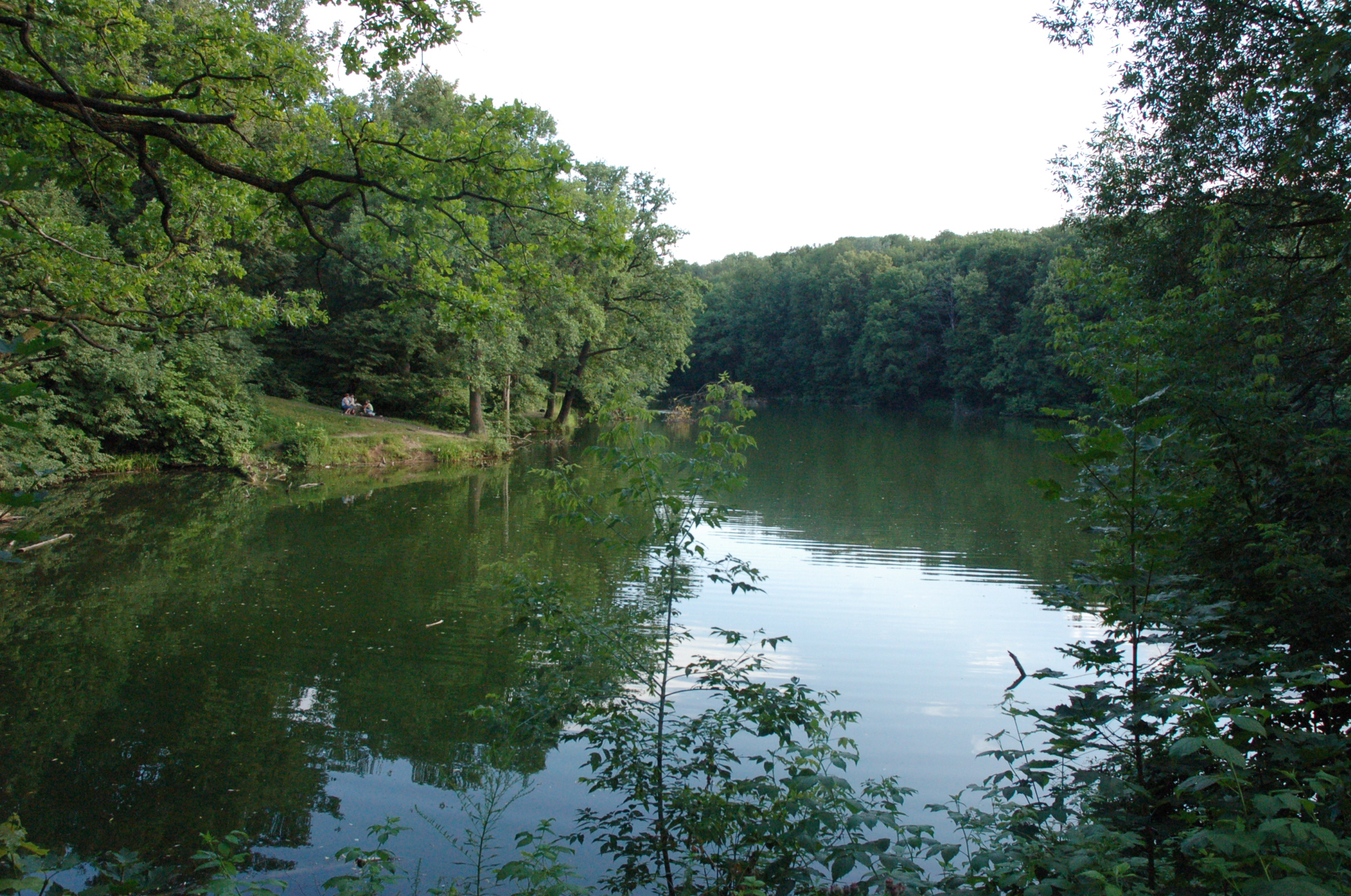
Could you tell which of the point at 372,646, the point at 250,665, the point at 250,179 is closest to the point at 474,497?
the point at 372,646

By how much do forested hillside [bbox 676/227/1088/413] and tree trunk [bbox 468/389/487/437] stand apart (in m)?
25.2

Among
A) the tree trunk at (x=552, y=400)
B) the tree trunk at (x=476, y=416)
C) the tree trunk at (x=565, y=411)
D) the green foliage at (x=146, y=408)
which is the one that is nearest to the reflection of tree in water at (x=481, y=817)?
the green foliage at (x=146, y=408)

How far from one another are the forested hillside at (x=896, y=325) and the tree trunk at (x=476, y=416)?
82.6 feet

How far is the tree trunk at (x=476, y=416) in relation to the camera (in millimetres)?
28500

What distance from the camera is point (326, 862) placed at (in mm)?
4773

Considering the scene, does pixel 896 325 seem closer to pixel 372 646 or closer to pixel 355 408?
pixel 355 408

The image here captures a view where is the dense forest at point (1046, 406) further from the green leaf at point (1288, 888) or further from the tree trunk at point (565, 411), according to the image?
the tree trunk at point (565, 411)

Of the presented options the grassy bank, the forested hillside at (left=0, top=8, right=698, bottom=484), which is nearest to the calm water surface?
the forested hillside at (left=0, top=8, right=698, bottom=484)

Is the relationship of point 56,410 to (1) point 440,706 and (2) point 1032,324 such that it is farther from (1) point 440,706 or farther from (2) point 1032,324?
(2) point 1032,324

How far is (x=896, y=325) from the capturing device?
66.1 metres

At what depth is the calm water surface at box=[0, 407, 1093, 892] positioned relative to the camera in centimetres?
540

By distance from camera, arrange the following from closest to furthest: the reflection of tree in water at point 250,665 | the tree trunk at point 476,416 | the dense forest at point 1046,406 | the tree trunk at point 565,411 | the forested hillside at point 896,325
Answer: the dense forest at point 1046,406
the reflection of tree in water at point 250,665
the tree trunk at point 476,416
the tree trunk at point 565,411
the forested hillside at point 896,325

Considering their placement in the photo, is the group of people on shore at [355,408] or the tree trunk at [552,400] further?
the tree trunk at [552,400]

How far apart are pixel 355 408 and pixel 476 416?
159 inches
